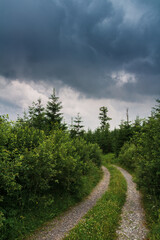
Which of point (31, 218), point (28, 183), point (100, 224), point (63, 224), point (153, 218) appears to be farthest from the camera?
point (153, 218)

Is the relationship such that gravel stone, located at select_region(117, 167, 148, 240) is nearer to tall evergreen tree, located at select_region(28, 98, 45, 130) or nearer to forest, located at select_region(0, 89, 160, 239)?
forest, located at select_region(0, 89, 160, 239)

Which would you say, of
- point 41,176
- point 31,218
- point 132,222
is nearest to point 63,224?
point 31,218

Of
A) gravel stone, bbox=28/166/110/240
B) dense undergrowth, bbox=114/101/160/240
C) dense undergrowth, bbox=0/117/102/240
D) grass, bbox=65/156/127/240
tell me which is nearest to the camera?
dense undergrowth, bbox=0/117/102/240

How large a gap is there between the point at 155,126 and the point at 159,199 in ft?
17.9

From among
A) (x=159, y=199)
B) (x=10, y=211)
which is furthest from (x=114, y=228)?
(x=10, y=211)

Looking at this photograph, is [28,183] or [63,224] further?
[28,183]

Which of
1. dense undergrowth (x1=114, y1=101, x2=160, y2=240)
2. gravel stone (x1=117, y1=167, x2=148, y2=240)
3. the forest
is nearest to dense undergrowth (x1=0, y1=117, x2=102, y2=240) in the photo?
the forest

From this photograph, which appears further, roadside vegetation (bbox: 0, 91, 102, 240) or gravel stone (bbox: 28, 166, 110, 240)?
gravel stone (bbox: 28, 166, 110, 240)

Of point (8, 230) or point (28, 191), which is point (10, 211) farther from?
point (28, 191)

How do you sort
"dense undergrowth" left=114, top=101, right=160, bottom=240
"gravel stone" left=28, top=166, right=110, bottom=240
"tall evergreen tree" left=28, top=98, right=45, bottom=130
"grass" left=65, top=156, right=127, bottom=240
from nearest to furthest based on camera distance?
"grass" left=65, top=156, right=127, bottom=240
"gravel stone" left=28, top=166, right=110, bottom=240
"dense undergrowth" left=114, top=101, right=160, bottom=240
"tall evergreen tree" left=28, top=98, right=45, bottom=130

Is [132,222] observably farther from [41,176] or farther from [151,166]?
[41,176]

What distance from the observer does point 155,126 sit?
10906 millimetres

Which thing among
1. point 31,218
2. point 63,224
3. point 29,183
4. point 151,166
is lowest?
point 63,224

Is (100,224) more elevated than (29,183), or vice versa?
(29,183)
